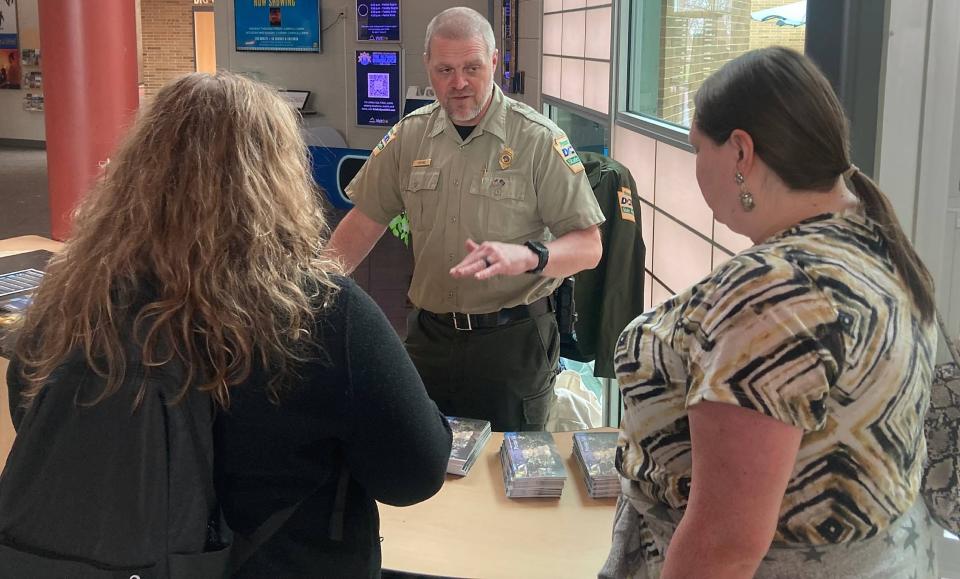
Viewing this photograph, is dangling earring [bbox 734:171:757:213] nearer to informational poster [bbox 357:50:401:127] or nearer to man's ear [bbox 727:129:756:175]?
man's ear [bbox 727:129:756:175]

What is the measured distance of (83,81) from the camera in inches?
184

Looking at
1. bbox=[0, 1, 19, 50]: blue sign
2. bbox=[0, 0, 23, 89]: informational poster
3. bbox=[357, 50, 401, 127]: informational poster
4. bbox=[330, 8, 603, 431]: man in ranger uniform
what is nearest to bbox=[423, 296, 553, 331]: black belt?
bbox=[330, 8, 603, 431]: man in ranger uniform

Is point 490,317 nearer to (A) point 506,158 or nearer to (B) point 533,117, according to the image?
(A) point 506,158

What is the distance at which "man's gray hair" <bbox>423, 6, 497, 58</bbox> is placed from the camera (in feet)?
8.23

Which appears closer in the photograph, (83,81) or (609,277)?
(609,277)

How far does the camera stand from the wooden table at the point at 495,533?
165 centimetres

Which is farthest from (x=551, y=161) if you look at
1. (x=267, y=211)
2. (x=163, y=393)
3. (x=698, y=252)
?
(x=163, y=393)

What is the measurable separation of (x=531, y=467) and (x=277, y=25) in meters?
7.02

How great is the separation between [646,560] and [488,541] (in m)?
0.47

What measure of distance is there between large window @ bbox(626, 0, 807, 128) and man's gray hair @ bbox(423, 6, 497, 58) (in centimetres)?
61

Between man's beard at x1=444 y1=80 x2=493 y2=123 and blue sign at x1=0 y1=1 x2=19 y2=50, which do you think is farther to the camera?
blue sign at x1=0 y1=1 x2=19 y2=50

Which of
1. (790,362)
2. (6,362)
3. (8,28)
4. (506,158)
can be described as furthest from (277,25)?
(8,28)

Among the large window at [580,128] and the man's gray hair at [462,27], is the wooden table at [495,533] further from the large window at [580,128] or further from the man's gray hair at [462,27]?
the large window at [580,128]

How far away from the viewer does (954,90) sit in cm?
173
